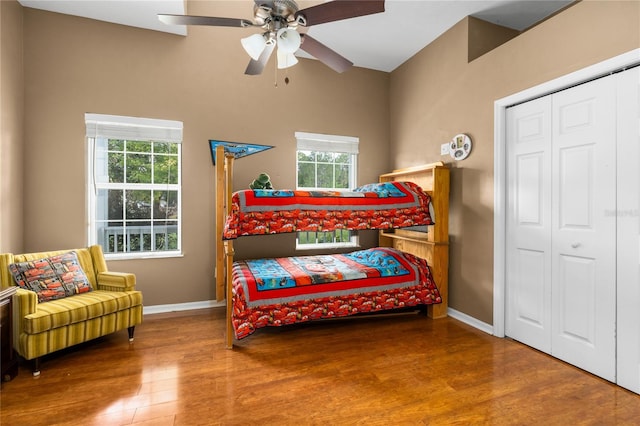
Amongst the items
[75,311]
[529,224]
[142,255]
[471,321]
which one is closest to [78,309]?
[75,311]

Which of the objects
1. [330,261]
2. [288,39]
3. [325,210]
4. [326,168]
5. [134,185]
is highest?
[288,39]

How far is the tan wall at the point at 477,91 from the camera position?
2.30 meters

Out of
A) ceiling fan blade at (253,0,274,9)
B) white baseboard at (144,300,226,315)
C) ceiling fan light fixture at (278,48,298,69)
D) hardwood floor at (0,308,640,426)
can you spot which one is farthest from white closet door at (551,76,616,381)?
white baseboard at (144,300,226,315)

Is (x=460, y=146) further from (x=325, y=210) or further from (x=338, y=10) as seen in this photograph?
(x=338, y=10)

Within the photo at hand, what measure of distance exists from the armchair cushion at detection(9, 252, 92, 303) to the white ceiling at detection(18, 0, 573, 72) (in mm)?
2408

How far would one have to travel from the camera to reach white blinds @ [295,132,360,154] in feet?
13.7

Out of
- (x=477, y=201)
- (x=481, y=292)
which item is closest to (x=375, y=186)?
(x=477, y=201)

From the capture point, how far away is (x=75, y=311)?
2484 millimetres

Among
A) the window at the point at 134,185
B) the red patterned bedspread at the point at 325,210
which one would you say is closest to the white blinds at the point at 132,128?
the window at the point at 134,185

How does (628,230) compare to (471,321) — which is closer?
(628,230)

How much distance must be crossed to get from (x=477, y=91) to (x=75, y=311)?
13.4 feet

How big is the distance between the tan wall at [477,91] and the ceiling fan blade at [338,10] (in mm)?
1626

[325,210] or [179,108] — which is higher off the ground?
[179,108]

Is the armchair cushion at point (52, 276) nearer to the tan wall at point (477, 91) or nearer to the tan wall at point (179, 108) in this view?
the tan wall at point (179, 108)
